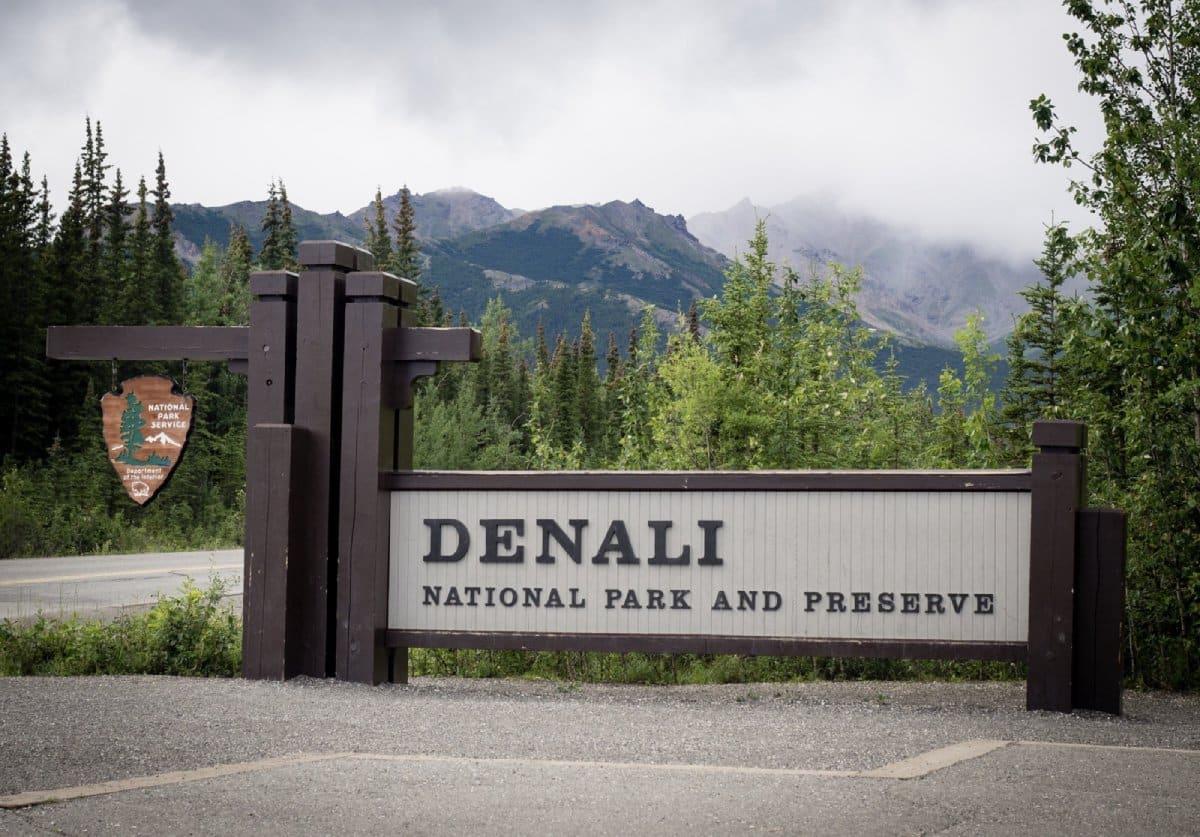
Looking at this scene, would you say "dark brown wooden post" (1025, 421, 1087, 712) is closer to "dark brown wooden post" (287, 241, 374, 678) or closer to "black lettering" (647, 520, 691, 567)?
"black lettering" (647, 520, 691, 567)

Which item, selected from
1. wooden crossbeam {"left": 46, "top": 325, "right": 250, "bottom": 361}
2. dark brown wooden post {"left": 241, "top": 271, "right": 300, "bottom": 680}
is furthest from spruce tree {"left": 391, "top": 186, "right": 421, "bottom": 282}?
dark brown wooden post {"left": 241, "top": 271, "right": 300, "bottom": 680}

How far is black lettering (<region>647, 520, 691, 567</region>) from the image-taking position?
9.12m

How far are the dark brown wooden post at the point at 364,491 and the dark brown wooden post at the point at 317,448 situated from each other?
0.39 feet

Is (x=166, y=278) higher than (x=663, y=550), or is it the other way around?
(x=166, y=278)

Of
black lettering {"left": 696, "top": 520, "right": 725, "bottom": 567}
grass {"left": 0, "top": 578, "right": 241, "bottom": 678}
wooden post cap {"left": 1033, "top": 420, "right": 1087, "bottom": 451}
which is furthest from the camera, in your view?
grass {"left": 0, "top": 578, "right": 241, "bottom": 678}

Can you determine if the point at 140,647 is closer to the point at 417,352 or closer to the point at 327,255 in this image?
the point at 417,352

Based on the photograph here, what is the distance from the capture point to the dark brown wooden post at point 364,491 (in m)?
9.20

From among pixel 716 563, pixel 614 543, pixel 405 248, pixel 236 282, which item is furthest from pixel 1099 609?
pixel 405 248

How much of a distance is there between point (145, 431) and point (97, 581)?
7562mm

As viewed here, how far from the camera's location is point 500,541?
30.7ft

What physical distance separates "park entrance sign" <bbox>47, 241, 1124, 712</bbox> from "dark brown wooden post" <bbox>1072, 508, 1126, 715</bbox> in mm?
34

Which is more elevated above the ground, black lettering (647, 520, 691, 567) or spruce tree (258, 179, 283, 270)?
spruce tree (258, 179, 283, 270)

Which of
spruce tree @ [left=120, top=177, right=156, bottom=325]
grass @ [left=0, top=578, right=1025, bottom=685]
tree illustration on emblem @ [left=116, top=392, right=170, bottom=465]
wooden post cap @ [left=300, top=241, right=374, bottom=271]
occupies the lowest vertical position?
grass @ [left=0, top=578, right=1025, bottom=685]

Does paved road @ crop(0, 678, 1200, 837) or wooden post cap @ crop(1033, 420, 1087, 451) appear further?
A: wooden post cap @ crop(1033, 420, 1087, 451)
